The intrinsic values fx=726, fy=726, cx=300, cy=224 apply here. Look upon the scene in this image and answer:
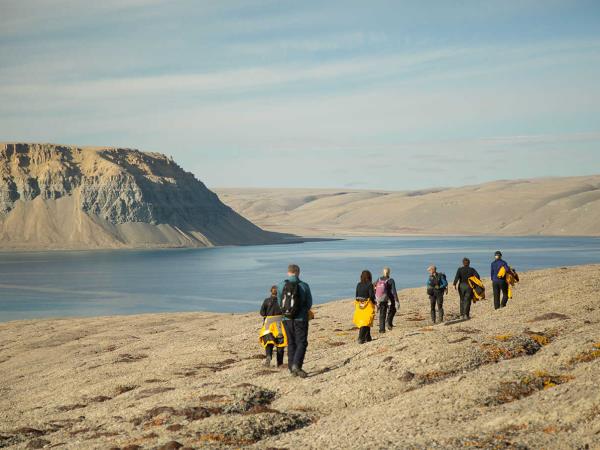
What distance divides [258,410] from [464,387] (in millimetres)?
4540

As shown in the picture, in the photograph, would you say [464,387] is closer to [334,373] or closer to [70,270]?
[334,373]

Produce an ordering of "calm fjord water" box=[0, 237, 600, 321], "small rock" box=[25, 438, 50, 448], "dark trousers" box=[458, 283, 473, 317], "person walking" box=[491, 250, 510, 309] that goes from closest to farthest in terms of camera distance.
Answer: "small rock" box=[25, 438, 50, 448] < "dark trousers" box=[458, 283, 473, 317] < "person walking" box=[491, 250, 510, 309] < "calm fjord water" box=[0, 237, 600, 321]

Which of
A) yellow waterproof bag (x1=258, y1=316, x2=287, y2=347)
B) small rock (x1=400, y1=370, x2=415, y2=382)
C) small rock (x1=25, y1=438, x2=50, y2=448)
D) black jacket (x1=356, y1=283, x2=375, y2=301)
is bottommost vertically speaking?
small rock (x1=25, y1=438, x2=50, y2=448)

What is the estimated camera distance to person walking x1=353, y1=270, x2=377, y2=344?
2198 centimetres

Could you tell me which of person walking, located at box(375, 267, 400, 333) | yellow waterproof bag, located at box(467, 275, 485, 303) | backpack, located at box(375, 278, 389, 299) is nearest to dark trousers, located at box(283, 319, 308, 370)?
person walking, located at box(375, 267, 400, 333)

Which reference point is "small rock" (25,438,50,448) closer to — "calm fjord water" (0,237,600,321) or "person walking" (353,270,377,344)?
"person walking" (353,270,377,344)

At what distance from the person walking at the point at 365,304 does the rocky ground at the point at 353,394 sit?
87 centimetres

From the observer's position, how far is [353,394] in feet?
55.0

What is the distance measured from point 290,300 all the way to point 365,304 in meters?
5.01

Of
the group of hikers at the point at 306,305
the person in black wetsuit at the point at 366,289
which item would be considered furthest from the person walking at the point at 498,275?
the person in black wetsuit at the point at 366,289

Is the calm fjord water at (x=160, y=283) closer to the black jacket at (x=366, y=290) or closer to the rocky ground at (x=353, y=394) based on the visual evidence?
the rocky ground at (x=353, y=394)

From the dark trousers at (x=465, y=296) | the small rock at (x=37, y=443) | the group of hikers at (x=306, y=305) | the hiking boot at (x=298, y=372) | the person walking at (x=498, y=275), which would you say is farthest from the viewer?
the person walking at (x=498, y=275)

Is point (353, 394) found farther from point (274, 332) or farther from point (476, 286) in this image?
point (476, 286)

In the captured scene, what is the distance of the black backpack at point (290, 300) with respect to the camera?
17.9 m
